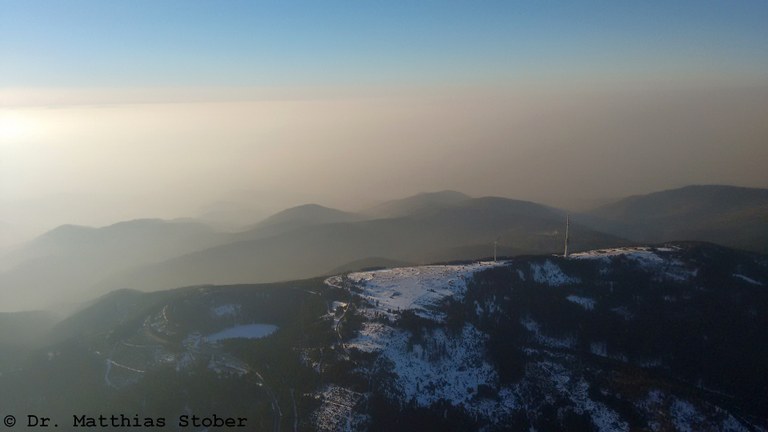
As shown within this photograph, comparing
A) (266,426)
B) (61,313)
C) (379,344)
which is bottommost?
(61,313)

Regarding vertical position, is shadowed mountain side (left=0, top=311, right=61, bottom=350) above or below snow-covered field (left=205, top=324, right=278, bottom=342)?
below

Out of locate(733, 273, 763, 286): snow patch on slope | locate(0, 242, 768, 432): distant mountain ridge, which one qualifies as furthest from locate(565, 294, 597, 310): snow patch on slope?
locate(733, 273, 763, 286): snow patch on slope

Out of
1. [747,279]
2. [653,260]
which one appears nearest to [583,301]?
[653,260]

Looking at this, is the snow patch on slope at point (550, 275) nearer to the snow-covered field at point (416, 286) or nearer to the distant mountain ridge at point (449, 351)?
the distant mountain ridge at point (449, 351)

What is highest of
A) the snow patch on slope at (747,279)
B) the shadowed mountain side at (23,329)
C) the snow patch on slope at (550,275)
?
the snow patch on slope at (550,275)

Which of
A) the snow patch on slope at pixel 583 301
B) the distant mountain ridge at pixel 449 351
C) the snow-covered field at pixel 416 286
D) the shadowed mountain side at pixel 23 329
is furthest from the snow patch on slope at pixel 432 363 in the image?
the shadowed mountain side at pixel 23 329

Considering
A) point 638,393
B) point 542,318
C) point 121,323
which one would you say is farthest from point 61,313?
point 638,393

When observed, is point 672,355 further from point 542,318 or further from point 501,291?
point 501,291

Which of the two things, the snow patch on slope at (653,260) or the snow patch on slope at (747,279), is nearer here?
the snow patch on slope at (747,279)

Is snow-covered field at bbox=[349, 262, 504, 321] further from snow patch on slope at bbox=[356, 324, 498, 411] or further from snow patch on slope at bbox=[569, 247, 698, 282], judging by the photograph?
snow patch on slope at bbox=[569, 247, 698, 282]

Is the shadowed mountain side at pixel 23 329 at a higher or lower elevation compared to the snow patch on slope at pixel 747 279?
lower

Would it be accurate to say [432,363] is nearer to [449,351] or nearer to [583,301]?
[449,351]
